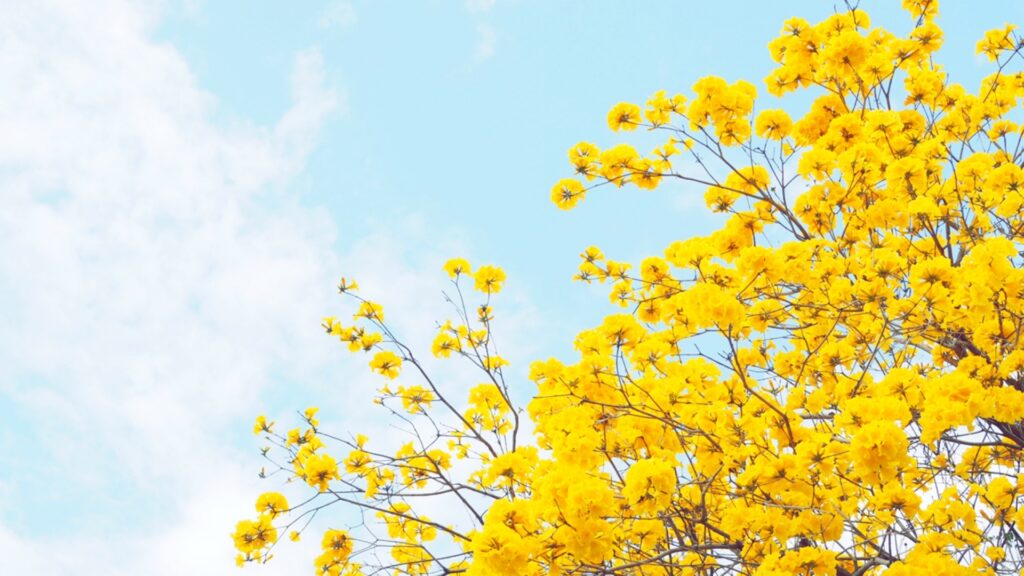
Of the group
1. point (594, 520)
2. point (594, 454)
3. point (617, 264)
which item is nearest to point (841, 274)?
point (617, 264)

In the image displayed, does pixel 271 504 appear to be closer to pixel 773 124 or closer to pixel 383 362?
pixel 383 362

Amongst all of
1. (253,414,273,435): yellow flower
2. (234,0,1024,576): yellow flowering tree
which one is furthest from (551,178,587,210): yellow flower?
(253,414,273,435): yellow flower

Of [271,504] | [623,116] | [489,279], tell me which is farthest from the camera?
[489,279]

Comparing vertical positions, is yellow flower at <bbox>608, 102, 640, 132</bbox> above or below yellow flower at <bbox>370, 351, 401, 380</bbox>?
above

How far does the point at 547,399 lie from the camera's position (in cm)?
379

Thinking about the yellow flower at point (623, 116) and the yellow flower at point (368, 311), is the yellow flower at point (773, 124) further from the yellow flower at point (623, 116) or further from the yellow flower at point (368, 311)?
the yellow flower at point (368, 311)

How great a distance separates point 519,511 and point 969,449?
276cm

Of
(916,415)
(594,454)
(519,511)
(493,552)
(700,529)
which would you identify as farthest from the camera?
(700,529)

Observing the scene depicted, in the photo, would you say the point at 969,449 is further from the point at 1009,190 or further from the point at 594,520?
the point at 594,520

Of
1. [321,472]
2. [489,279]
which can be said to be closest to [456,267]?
[489,279]

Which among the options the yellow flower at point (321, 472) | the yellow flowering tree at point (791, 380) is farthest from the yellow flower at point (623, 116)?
the yellow flower at point (321, 472)

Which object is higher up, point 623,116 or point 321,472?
point 623,116

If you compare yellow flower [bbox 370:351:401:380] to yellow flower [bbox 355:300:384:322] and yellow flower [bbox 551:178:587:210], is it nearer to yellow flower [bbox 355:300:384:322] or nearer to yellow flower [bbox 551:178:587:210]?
yellow flower [bbox 355:300:384:322]

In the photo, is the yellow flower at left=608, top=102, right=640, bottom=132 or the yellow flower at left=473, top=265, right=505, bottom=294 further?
the yellow flower at left=473, top=265, right=505, bottom=294
